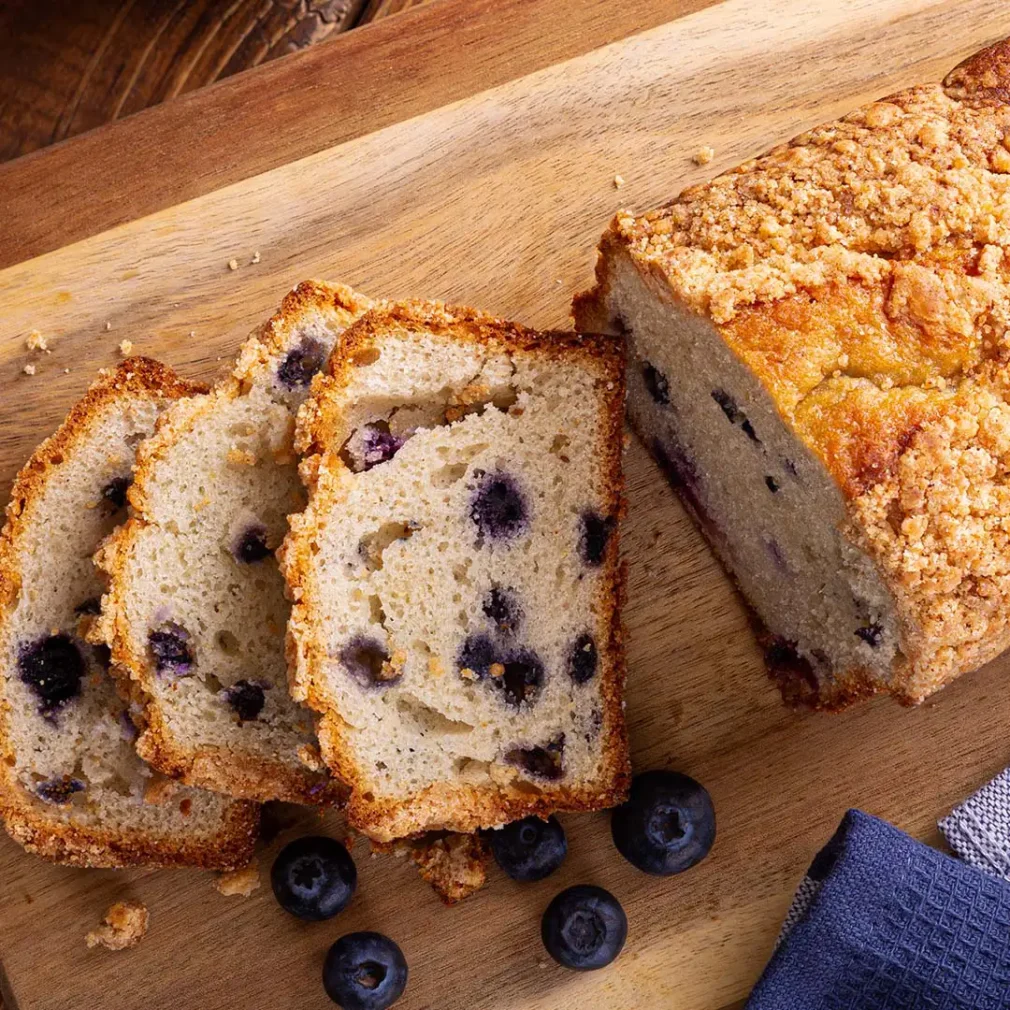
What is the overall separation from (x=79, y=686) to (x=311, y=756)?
0.74 metres

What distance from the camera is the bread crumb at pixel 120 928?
3.05 meters

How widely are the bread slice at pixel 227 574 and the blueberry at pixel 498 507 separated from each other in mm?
441

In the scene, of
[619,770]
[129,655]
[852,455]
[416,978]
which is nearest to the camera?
[852,455]

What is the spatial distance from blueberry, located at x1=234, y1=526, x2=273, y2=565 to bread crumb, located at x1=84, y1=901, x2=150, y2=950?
1.05 meters

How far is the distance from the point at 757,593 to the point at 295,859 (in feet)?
4.70

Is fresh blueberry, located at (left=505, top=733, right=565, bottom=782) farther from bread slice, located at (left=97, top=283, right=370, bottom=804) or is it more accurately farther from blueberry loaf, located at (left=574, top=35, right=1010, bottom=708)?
blueberry loaf, located at (left=574, top=35, right=1010, bottom=708)

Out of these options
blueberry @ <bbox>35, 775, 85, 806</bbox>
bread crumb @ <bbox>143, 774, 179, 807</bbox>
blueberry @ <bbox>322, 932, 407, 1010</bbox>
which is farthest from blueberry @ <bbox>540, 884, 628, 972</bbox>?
blueberry @ <bbox>35, 775, 85, 806</bbox>

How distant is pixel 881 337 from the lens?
240 centimetres

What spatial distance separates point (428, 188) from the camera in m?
3.25

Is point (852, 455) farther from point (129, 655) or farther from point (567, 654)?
point (129, 655)

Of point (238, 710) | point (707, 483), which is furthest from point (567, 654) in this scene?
point (238, 710)

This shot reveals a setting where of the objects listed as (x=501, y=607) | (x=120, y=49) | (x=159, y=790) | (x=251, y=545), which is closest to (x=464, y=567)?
→ (x=501, y=607)

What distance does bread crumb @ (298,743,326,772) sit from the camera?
263 centimetres

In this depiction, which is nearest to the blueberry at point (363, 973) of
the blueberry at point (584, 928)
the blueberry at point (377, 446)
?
the blueberry at point (584, 928)
